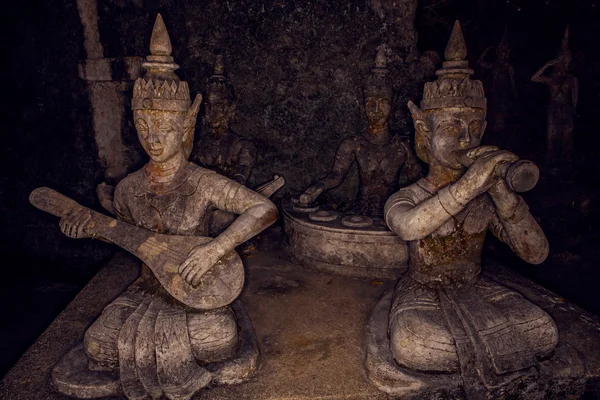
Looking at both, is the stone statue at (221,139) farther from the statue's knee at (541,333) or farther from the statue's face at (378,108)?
the statue's knee at (541,333)

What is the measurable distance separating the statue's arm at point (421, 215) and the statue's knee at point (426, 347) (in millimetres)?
562

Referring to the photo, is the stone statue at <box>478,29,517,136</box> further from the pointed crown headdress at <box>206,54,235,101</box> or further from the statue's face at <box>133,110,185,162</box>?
the statue's face at <box>133,110,185,162</box>

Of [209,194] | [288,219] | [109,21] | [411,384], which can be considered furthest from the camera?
[109,21]

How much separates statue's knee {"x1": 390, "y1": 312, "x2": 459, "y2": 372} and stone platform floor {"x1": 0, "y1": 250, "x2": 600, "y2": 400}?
0.29 metres

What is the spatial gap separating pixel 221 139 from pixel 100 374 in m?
2.80

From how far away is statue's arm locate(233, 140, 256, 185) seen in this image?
478cm

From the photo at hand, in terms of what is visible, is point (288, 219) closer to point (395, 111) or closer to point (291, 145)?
point (291, 145)

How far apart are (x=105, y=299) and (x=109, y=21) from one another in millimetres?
3026

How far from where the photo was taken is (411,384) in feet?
8.92

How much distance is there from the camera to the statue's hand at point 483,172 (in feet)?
8.39

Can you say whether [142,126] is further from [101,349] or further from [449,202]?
[449,202]

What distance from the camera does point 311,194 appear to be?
4520mm

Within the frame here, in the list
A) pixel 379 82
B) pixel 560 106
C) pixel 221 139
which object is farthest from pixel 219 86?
pixel 560 106

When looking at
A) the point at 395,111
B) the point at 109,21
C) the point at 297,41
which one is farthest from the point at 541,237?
the point at 109,21
